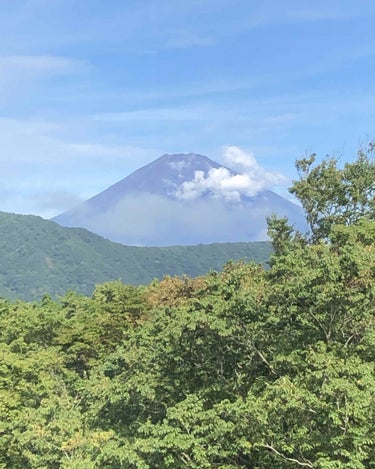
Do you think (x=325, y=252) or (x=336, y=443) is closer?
(x=336, y=443)

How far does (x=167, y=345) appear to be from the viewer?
2117 cm

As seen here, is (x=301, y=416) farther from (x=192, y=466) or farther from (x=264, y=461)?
(x=192, y=466)

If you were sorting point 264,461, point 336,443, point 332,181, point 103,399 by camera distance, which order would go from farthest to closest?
point 332,181 → point 103,399 → point 264,461 → point 336,443

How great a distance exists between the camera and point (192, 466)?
50.4 ft

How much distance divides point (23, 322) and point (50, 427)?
18421 mm

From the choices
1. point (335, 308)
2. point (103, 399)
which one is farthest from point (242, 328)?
point (103, 399)

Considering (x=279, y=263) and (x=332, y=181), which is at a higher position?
(x=332, y=181)

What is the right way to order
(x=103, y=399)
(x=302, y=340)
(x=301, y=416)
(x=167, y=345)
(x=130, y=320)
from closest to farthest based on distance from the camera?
(x=301, y=416) < (x=302, y=340) < (x=167, y=345) < (x=103, y=399) < (x=130, y=320)

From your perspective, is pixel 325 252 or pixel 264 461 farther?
pixel 325 252

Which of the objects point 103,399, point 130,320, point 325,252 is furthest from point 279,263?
point 130,320

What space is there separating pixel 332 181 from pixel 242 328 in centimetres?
3509

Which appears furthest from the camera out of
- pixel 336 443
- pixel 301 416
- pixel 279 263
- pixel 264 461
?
pixel 279 263

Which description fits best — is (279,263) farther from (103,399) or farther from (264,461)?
(103,399)

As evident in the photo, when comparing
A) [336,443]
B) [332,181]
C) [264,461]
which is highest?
[332,181]
